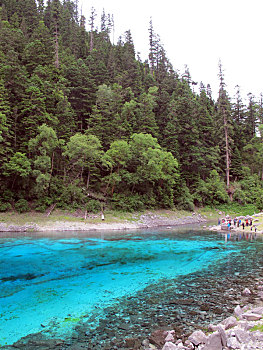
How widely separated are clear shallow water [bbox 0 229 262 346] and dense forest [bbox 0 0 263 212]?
1307 cm

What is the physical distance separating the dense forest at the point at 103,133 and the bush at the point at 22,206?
0.99 ft

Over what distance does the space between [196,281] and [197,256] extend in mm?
6295

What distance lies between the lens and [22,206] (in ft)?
104

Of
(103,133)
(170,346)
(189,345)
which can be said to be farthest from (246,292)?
(103,133)

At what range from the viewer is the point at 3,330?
7.57 meters

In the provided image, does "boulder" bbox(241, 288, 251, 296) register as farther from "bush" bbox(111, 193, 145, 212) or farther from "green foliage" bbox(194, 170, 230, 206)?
"green foliage" bbox(194, 170, 230, 206)

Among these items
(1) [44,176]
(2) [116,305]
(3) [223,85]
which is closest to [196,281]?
(2) [116,305]

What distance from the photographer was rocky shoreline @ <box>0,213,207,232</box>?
94.4 feet

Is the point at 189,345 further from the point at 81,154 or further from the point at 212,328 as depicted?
the point at 81,154

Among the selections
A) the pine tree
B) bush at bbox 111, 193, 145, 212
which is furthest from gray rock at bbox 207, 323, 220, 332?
the pine tree

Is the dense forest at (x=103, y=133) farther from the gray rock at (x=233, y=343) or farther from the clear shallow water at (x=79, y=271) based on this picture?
the gray rock at (x=233, y=343)

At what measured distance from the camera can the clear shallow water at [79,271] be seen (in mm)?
8461

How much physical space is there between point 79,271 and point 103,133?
31.3m

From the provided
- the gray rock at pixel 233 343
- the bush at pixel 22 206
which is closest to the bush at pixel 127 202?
the bush at pixel 22 206
